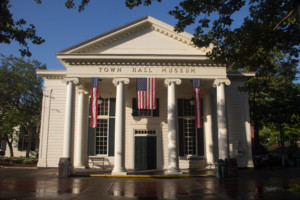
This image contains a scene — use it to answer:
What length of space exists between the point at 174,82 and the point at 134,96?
4466 millimetres

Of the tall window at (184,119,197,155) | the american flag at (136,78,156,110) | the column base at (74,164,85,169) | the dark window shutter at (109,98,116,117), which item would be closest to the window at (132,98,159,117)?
the dark window shutter at (109,98,116,117)

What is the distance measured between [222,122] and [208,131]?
3279mm

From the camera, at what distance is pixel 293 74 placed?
26062mm

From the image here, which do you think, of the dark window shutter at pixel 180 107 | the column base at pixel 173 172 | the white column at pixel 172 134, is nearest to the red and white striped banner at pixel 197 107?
the white column at pixel 172 134

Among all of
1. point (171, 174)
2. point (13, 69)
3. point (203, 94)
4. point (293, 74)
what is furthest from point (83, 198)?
point (293, 74)

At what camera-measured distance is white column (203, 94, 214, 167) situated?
1933 cm

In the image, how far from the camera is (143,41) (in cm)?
1811

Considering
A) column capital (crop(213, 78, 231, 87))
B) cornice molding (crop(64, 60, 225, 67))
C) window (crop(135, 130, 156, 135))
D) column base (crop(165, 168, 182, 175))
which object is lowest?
column base (crop(165, 168, 182, 175))

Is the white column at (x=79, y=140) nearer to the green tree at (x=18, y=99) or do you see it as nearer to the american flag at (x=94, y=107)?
the american flag at (x=94, y=107)

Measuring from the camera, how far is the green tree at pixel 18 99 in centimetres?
2367

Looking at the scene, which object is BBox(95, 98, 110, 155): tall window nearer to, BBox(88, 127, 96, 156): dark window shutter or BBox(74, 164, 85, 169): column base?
BBox(88, 127, 96, 156): dark window shutter

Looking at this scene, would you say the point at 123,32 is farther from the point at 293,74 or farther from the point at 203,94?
the point at 293,74

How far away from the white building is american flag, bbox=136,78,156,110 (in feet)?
1.67

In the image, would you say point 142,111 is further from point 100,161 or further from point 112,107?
point 100,161
